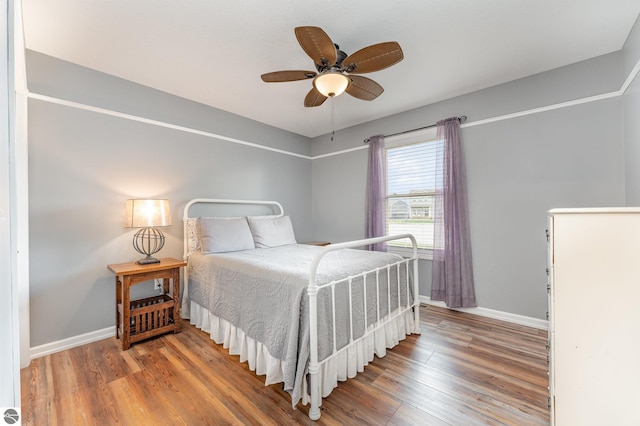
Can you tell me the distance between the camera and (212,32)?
76.3 inches

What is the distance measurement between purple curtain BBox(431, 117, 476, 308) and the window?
148 millimetres

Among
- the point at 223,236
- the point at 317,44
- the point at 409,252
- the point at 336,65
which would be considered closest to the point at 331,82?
the point at 336,65

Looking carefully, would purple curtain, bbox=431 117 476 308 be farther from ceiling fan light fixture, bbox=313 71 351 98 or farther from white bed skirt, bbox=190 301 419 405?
ceiling fan light fixture, bbox=313 71 351 98

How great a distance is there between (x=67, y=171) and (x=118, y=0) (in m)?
1.50

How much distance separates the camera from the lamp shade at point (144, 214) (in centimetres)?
235

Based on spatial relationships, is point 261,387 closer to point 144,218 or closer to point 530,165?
point 144,218

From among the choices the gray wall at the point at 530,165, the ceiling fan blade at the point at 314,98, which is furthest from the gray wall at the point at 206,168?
the ceiling fan blade at the point at 314,98

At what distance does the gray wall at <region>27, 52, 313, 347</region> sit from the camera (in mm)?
2152

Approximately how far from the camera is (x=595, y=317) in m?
1.11

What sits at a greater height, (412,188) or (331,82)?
(331,82)

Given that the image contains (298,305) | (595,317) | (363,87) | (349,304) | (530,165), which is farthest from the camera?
(530,165)

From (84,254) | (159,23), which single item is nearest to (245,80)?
(159,23)

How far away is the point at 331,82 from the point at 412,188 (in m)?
2.02

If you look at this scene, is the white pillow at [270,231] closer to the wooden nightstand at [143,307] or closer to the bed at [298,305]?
the bed at [298,305]
